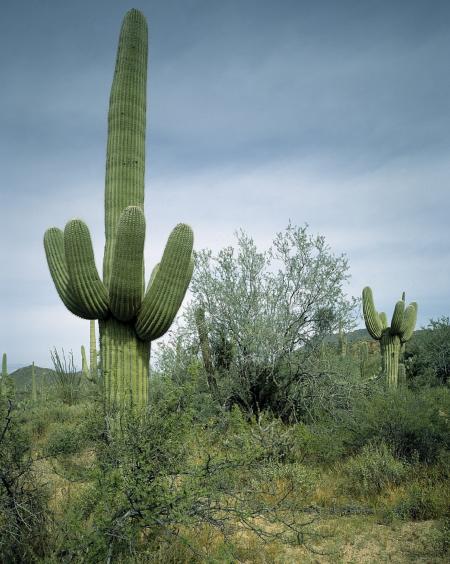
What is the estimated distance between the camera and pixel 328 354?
38.4 feet

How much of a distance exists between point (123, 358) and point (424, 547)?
4579 mm

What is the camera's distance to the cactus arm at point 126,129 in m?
8.14

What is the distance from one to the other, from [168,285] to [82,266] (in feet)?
4.23

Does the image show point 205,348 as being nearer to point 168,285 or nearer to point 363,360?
point 168,285

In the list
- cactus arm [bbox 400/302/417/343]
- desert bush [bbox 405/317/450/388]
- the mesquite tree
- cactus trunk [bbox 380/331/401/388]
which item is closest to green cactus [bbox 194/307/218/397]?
the mesquite tree

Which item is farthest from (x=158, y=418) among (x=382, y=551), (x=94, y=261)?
(x=94, y=261)

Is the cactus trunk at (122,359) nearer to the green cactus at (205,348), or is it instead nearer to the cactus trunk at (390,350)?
the green cactus at (205,348)

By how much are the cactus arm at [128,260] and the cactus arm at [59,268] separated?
2.43ft

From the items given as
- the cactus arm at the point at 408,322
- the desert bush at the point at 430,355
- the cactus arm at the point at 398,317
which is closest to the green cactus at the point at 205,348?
the cactus arm at the point at 398,317

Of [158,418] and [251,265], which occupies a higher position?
[251,265]

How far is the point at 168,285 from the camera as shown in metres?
7.39

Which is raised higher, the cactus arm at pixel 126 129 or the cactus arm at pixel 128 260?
the cactus arm at pixel 126 129

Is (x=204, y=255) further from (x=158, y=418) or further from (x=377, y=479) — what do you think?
(x=158, y=418)

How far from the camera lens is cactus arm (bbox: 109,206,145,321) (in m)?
7.12
